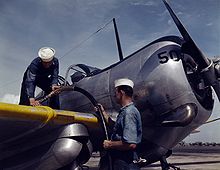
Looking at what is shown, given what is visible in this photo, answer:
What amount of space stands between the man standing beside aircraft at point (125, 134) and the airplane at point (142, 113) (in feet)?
3.26

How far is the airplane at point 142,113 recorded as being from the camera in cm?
397

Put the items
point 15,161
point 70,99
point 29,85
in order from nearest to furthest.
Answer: point 15,161
point 29,85
point 70,99

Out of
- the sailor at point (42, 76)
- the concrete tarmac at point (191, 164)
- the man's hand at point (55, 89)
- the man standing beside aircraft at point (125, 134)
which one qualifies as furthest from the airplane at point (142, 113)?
the concrete tarmac at point (191, 164)

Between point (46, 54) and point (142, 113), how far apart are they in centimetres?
191

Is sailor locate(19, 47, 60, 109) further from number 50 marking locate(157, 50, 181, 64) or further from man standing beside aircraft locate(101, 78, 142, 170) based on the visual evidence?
man standing beside aircraft locate(101, 78, 142, 170)

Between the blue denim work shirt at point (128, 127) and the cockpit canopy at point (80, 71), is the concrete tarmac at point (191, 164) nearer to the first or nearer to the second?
the cockpit canopy at point (80, 71)

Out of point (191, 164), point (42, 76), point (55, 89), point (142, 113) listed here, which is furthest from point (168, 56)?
point (191, 164)

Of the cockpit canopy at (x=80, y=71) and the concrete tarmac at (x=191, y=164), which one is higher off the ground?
the cockpit canopy at (x=80, y=71)

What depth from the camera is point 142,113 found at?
15.6 feet

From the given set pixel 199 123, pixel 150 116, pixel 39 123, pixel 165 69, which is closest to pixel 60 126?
pixel 39 123

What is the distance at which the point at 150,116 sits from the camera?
471cm

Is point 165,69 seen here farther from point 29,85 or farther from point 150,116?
point 29,85

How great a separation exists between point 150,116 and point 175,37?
1505 millimetres

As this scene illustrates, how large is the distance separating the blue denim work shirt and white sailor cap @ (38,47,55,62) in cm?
241
